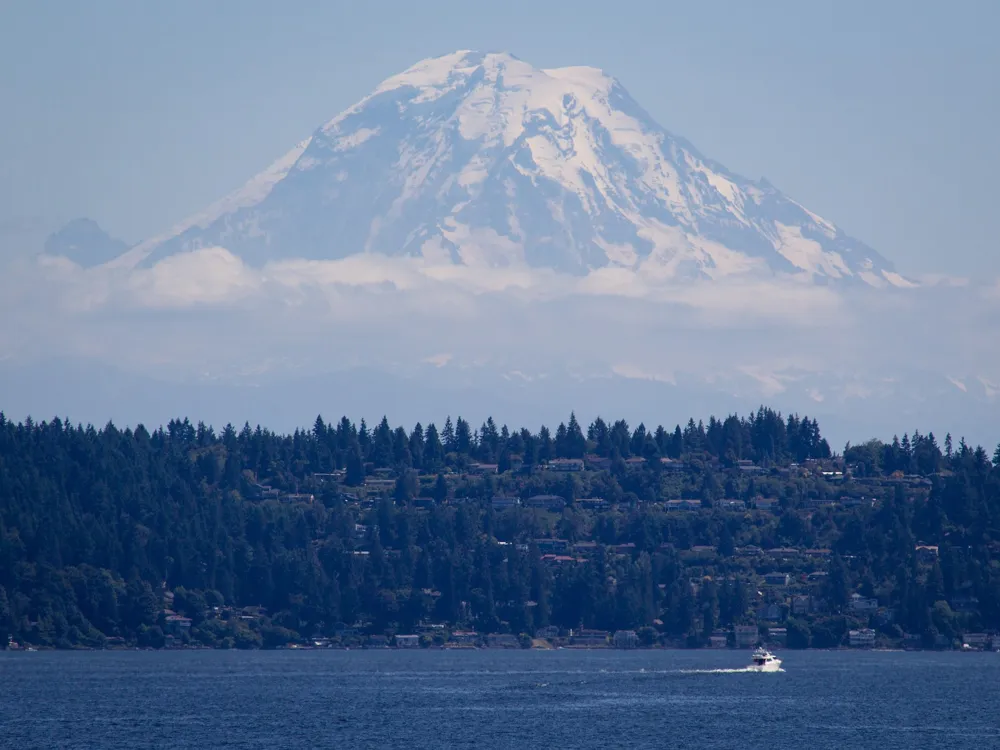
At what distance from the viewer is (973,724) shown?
164 meters

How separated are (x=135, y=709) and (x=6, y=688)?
1082 inches

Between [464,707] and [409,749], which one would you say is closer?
[409,749]

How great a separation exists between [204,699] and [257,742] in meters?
37.8

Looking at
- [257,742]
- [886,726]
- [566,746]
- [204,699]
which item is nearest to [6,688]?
[204,699]

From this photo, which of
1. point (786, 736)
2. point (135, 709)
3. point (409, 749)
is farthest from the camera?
point (135, 709)

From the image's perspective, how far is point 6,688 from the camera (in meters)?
195

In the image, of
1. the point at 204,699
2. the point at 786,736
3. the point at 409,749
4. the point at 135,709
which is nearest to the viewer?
the point at 409,749

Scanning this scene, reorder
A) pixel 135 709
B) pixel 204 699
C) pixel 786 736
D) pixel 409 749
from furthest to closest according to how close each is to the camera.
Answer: pixel 204 699 → pixel 135 709 → pixel 786 736 → pixel 409 749

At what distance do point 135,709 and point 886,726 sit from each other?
62291 millimetres

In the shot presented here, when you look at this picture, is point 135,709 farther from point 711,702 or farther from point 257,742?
point 711,702

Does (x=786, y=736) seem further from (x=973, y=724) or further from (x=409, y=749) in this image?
(x=409, y=749)

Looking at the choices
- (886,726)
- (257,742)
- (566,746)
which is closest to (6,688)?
(257,742)

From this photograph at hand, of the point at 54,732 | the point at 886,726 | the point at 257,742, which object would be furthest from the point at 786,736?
the point at 54,732

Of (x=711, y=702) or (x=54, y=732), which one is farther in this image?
(x=711, y=702)
